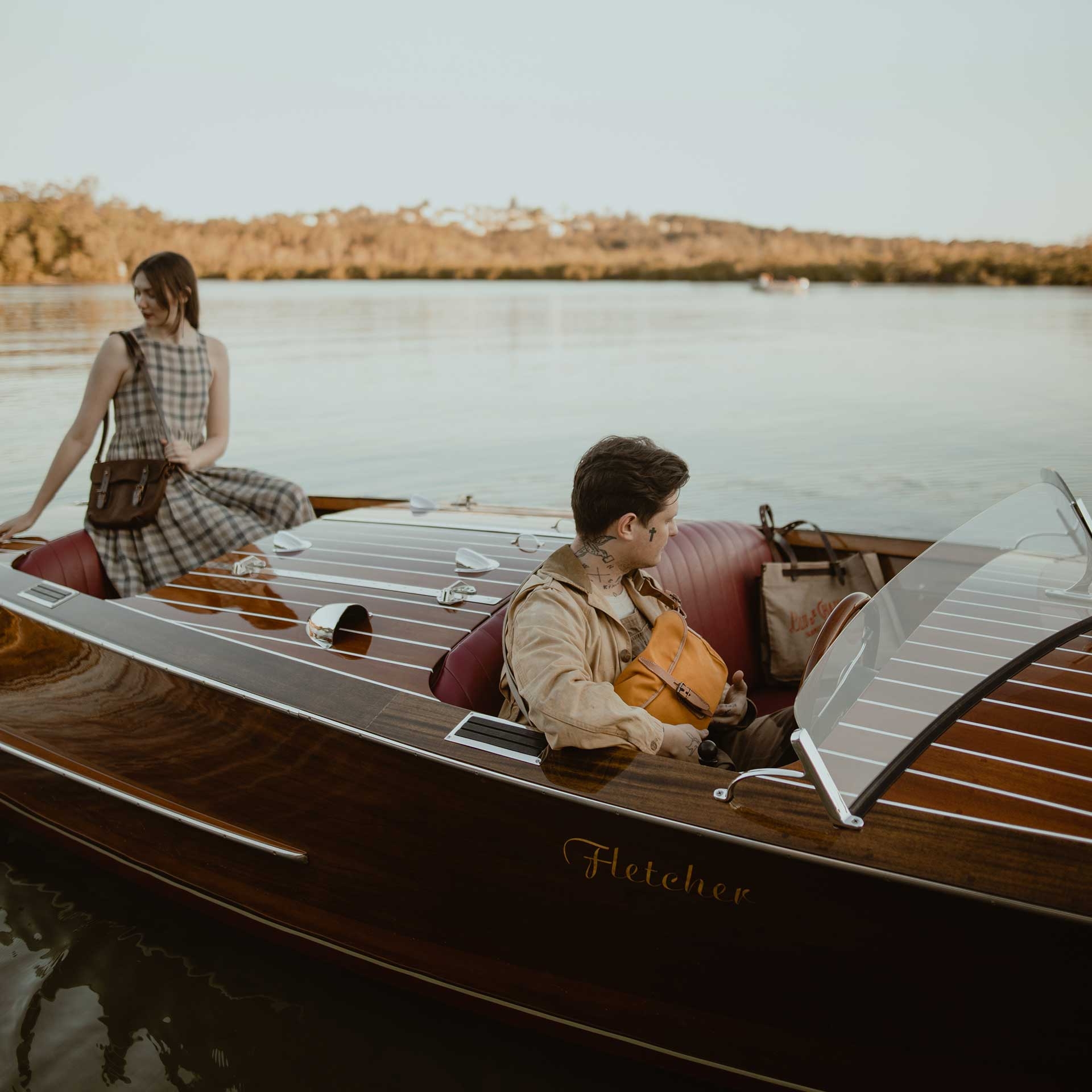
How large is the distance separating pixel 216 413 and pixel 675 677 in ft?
6.95

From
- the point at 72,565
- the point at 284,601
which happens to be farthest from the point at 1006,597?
the point at 72,565

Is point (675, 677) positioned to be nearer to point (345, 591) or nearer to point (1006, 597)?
point (1006, 597)

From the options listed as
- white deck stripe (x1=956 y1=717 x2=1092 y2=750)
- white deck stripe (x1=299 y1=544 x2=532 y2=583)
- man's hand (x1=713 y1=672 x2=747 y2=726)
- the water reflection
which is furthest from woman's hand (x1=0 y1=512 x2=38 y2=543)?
white deck stripe (x1=956 y1=717 x2=1092 y2=750)

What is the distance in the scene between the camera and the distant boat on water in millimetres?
46375

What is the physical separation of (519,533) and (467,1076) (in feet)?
4.79

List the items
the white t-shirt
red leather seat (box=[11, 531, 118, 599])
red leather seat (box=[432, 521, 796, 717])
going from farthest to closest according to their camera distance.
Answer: red leather seat (box=[11, 531, 118, 599])
red leather seat (box=[432, 521, 796, 717])
the white t-shirt

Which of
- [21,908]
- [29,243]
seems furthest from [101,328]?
[21,908]

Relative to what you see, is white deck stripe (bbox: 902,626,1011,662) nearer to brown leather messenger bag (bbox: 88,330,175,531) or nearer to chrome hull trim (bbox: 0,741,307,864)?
chrome hull trim (bbox: 0,741,307,864)

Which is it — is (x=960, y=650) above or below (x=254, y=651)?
above

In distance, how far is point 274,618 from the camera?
2.31 metres

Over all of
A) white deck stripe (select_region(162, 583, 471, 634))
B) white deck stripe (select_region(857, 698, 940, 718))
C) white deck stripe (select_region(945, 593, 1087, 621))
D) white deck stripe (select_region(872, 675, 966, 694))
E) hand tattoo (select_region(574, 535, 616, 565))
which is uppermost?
hand tattoo (select_region(574, 535, 616, 565))

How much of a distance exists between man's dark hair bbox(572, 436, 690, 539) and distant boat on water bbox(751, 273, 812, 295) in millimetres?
46498

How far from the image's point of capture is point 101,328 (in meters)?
20.2

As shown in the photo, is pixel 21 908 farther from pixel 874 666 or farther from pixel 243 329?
pixel 243 329
